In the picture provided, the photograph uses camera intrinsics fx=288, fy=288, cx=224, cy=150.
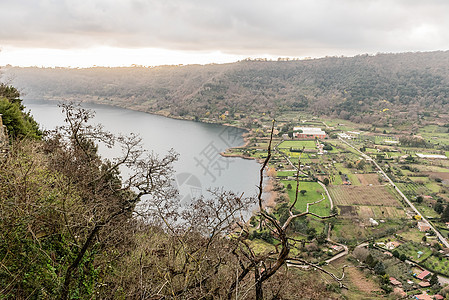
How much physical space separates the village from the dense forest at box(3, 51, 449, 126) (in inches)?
511

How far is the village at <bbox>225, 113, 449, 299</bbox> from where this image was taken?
11.8 metres

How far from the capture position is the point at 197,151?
79.4 ft

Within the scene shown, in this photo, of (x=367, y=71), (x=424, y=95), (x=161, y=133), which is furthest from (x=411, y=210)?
(x=367, y=71)

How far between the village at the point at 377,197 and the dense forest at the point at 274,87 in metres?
13.0

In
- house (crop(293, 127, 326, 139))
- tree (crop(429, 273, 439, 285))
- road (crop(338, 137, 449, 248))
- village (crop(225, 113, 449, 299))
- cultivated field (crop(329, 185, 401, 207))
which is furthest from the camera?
house (crop(293, 127, 326, 139))

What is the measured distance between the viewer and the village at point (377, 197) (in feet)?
38.7

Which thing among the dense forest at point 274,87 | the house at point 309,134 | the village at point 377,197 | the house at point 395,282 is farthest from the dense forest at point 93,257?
the dense forest at point 274,87

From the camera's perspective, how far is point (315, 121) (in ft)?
135

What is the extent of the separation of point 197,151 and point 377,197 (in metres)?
13.7

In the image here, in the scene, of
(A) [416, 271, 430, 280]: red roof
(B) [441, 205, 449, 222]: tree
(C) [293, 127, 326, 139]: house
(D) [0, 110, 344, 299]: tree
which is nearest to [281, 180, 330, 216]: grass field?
(A) [416, 271, 430, 280]: red roof

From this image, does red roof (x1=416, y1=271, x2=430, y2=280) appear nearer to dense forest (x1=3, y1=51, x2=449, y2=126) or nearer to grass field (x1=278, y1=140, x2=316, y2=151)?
grass field (x1=278, y1=140, x2=316, y2=151)

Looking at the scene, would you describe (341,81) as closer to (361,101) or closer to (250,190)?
(361,101)

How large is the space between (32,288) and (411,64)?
80.1 metres

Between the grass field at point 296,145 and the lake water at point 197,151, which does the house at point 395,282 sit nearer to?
the lake water at point 197,151
